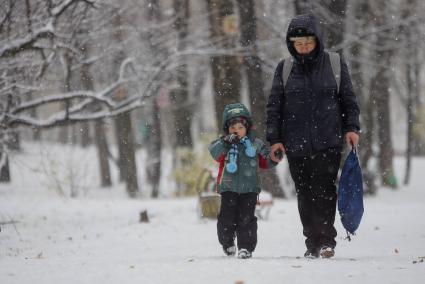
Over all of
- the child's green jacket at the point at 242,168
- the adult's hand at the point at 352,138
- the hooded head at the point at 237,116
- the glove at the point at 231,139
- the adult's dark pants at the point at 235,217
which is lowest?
the adult's dark pants at the point at 235,217

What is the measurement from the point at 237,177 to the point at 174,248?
222cm

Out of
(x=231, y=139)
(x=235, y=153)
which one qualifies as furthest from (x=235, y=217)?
(x=231, y=139)

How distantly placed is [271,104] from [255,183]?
756 millimetres

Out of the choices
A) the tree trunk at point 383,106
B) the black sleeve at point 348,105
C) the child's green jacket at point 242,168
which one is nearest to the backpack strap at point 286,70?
the black sleeve at point 348,105

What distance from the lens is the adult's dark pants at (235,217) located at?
5.79 meters

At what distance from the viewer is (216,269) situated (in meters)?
4.70

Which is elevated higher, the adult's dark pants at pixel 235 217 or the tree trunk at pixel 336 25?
the tree trunk at pixel 336 25

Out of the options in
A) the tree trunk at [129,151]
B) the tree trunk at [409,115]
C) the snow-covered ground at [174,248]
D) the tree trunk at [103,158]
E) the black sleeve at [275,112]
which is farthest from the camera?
the tree trunk at [103,158]

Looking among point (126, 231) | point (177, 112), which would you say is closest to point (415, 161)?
point (177, 112)

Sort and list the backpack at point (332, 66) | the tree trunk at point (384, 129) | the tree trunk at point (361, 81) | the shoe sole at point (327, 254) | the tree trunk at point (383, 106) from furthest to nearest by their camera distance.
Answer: the tree trunk at point (384, 129), the tree trunk at point (383, 106), the tree trunk at point (361, 81), the backpack at point (332, 66), the shoe sole at point (327, 254)

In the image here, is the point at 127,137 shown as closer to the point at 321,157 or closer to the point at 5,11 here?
the point at 5,11

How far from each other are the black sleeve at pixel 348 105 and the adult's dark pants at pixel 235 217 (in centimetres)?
108

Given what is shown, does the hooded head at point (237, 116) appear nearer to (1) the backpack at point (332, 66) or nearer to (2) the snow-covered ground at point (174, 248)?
(1) the backpack at point (332, 66)

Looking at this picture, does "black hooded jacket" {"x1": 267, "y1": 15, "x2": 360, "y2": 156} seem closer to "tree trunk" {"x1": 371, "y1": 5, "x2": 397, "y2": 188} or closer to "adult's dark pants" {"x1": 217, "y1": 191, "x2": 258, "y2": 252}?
"adult's dark pants" {"x1": 217, "y1": 191, "x2": 258, "y2": 252}
